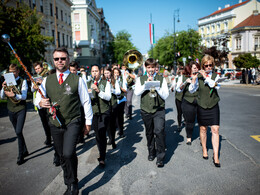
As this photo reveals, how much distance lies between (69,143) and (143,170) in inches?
68.6

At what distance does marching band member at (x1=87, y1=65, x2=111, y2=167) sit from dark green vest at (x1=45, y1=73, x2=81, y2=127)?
1201 mm

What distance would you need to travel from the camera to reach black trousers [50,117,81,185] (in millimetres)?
3104

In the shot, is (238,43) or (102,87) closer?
(102,87)

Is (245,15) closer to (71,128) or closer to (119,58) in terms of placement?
(119,58)

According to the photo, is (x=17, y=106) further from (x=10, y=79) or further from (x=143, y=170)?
(x=143, y=170)

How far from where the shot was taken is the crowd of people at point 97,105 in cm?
316

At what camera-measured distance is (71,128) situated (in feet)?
10.4

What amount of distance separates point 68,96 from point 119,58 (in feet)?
214

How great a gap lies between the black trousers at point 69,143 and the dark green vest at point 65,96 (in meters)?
0.09

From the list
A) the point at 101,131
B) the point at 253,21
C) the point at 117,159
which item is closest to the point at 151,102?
the point at 101,131

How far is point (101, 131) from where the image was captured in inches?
176

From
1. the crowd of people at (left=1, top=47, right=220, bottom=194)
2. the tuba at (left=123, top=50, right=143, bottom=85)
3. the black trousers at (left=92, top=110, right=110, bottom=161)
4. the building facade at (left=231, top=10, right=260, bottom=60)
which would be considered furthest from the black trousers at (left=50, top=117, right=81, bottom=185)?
the building facade at (left=231, top=10, right=260, bottom=60)

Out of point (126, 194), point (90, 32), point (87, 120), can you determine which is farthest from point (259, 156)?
point (90, 32)

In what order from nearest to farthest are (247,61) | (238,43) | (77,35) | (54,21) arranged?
(247,61) < (54,21) < (77,35) < (238,43)
